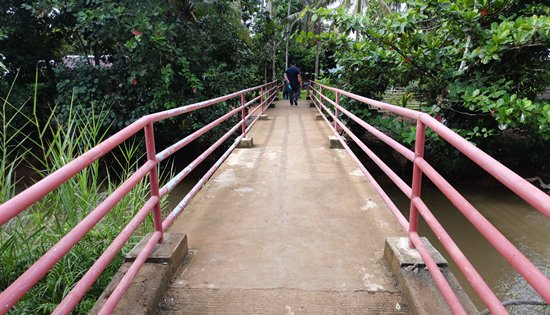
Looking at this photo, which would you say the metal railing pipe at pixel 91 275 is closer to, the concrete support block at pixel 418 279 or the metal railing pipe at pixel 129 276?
the metal railing pipe at pixel 129 276

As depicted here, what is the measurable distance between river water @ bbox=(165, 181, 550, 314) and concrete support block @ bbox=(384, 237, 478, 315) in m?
2.78

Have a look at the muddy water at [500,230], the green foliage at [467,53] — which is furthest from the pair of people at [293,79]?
the muddy water at [500,230]

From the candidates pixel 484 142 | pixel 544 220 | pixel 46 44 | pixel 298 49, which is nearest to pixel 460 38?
pixel 484 142

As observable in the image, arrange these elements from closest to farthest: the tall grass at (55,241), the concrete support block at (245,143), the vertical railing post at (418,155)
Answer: the vertical railing post at (418,155)
the tall grass at (55,241)
the concrete support block at (245,143)

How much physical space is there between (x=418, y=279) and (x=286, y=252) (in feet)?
3.00

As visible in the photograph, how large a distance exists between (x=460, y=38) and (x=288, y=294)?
229 inches

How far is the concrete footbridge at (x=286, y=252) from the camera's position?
1380 millimetres

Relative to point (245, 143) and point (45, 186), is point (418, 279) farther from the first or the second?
point (245, 143)

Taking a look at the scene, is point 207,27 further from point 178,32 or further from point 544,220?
point 544,220

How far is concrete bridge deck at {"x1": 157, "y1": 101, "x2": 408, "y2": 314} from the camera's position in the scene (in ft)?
6.91

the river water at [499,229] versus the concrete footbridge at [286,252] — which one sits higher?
the concrete footbridge at [286,252]

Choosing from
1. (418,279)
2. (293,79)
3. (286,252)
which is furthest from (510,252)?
(293,79)

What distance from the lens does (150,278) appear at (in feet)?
7.02

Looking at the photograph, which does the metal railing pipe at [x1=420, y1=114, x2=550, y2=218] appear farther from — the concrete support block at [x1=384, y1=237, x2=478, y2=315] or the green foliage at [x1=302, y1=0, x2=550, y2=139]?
the green foliage at [x1=302, y1=0, x2=550, y2=139]
